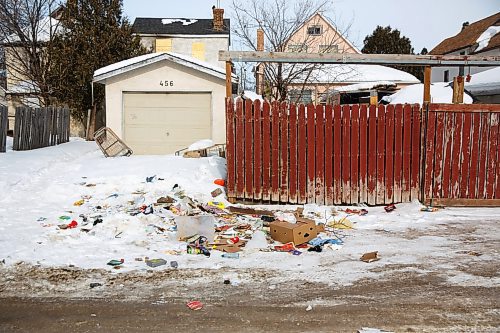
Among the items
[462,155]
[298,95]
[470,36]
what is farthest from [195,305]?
[470,36]

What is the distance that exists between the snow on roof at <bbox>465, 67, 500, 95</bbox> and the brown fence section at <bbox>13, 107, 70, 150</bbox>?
15.7 m

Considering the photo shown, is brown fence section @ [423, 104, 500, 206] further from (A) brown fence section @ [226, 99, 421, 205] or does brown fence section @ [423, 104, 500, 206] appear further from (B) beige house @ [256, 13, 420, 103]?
(B) beige house @ [256, 13, 420, 103]

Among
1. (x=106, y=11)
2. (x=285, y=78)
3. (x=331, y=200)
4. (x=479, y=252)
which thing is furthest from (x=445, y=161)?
(x=106, y=11)

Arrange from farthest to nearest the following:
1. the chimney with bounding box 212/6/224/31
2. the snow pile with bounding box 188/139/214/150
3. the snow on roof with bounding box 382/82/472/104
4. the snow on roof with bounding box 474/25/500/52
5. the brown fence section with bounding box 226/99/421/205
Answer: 1. the chimney with bounding box 212/6/224/31
2. the snow on roof with bounding box 474/25/500/52
3. the snow on roof with bounding box 382/82/472/104
4. the snow pile with bounding box 188/139/214/150
5. the brown fence section with bounding box 226/99/421/205

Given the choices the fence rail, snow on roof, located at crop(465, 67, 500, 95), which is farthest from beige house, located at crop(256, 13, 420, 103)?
the fence rail

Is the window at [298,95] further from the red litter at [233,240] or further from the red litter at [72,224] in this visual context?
the red litter at [72,224]

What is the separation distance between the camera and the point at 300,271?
5.64m

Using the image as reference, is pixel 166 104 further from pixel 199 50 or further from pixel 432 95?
pixel 199 50

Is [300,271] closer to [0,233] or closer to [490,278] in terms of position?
[490,278]

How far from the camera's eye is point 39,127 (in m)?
17.7

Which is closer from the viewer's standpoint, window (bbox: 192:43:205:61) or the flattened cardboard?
the flattened cardboard

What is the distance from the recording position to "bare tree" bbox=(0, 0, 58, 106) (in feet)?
85.3

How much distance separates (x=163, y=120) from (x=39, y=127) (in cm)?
519

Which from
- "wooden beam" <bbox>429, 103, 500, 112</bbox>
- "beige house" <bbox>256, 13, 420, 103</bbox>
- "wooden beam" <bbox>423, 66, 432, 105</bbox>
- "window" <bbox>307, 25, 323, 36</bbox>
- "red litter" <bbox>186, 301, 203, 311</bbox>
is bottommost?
"red litter" <bbox>186, 301, 203, 311</bbox>
